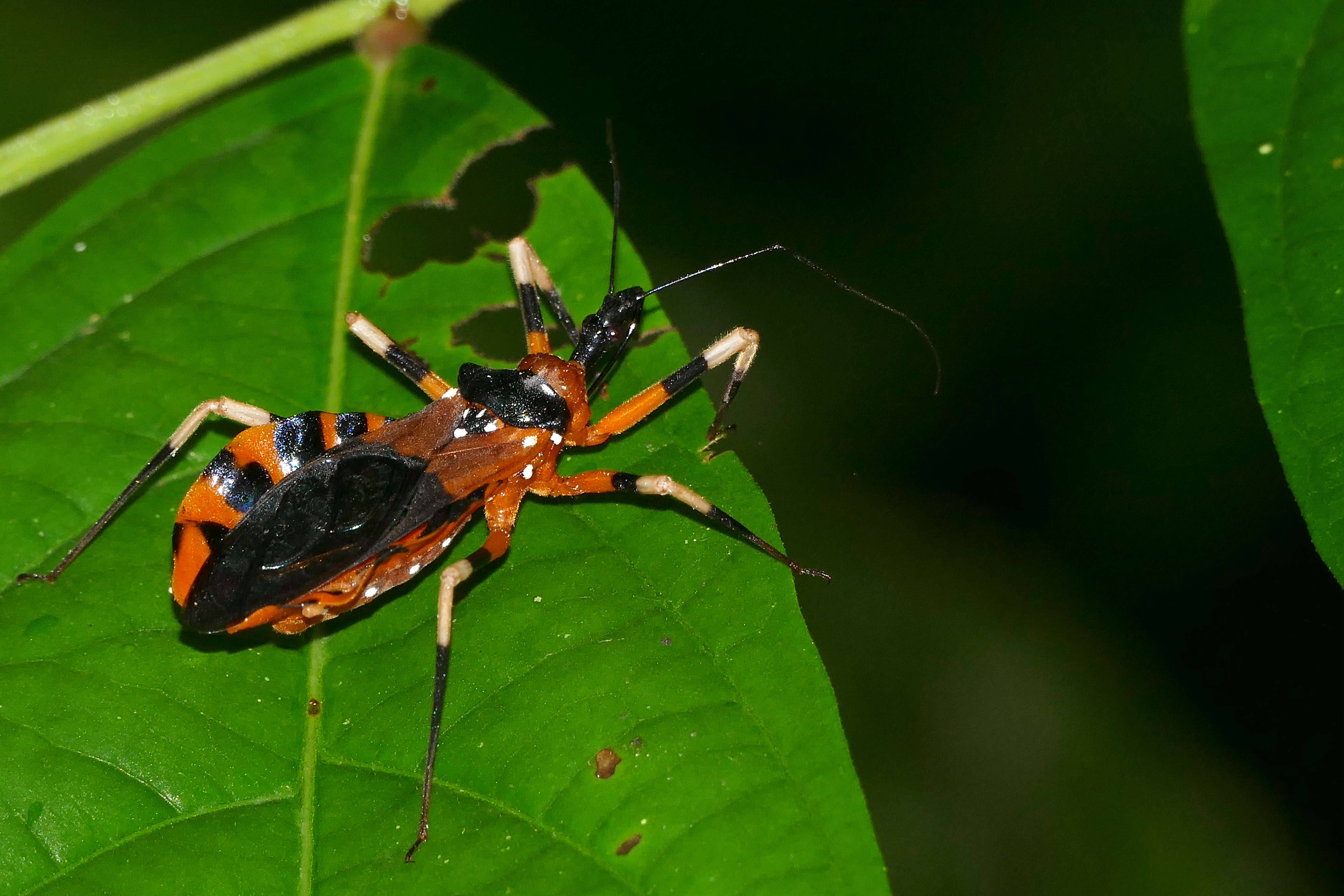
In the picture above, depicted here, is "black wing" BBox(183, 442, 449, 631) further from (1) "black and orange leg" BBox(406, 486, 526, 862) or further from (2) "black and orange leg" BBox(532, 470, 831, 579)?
(2) "black and orange leg" BBox(532, 470, 831, 579)

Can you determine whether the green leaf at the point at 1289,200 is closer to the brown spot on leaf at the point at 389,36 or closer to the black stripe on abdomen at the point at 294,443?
the brown spot on leaf at the point at 389,36

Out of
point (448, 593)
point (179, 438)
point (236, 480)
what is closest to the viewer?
point (448, 593)

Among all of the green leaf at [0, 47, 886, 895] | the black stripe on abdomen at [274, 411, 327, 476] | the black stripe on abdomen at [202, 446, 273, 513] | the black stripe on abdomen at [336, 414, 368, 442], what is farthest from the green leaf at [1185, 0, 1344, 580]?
the black stripe on abdomen at [202, 446, 273, 513]

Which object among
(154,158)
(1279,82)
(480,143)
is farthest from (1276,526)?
(154,158)

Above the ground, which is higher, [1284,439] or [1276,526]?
[1284,439]

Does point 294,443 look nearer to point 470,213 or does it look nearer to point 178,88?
point 470,213

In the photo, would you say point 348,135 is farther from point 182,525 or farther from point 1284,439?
point 1284,439

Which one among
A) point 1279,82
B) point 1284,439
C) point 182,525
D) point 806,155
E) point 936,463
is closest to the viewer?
point 1284,439

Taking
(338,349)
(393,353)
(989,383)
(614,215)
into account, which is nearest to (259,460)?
(338,349)

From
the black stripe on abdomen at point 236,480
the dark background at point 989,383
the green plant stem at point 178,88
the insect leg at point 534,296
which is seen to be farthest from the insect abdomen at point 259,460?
the dark background at point 989,383
